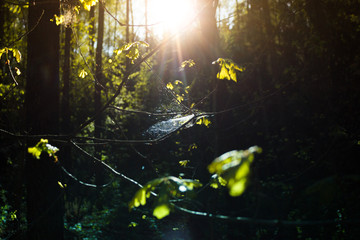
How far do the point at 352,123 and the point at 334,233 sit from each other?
197cm

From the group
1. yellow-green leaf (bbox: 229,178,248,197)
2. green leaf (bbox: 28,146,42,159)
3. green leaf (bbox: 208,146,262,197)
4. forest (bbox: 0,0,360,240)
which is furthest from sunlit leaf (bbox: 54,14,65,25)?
yellow-green leaf (bbox: 229,178,248,197)

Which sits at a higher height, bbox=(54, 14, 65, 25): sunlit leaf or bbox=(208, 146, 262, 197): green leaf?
bbox=(54, 14, 65, 25): sunlit leaf

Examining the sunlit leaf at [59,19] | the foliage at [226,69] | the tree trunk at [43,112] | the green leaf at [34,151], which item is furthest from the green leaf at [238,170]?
the sunlit leaf at [59,19]

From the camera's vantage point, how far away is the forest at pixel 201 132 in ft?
6.26

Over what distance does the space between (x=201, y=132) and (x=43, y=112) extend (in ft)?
10.1

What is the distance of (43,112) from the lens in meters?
→ 3.46

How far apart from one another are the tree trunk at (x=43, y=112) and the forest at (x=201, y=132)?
0.01m

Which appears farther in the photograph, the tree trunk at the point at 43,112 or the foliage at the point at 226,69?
the tree trunk at the point at 43,112

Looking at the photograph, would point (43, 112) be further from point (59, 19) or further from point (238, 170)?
point (238, 170)

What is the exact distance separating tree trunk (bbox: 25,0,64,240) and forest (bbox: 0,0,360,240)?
13 millimetres

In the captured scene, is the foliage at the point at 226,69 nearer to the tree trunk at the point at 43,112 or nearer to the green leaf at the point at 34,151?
the green leaf at the point at 34,151

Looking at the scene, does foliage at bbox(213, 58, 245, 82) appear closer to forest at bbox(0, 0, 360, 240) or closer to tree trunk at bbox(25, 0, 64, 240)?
forest at bbox(0, 0, 360, 240)

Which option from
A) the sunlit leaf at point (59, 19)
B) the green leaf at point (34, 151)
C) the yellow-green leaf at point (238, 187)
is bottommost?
the yellow-green leaf at point (238, 187)

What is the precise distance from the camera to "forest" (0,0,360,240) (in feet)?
6.26
